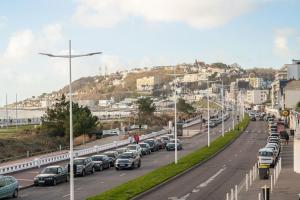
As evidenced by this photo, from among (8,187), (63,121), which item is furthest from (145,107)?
(8,187)

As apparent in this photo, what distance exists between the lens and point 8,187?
30438 mm

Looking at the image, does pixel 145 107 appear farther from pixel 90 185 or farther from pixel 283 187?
pixel 283 187

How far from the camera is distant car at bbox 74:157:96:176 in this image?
41.5 metres

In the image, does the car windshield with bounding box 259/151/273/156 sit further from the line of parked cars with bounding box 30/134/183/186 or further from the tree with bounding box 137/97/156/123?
the tree with bounding box 137/97/156/123

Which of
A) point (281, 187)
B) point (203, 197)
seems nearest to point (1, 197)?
point (203, 197)

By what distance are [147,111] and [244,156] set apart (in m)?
86.3

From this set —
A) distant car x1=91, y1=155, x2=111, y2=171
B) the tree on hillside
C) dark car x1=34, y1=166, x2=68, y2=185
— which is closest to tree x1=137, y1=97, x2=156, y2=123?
the tree on hillside

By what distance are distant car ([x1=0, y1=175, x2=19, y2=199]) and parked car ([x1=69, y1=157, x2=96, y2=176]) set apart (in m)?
9.73

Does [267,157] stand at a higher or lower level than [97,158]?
higher

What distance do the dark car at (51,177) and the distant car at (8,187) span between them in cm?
491

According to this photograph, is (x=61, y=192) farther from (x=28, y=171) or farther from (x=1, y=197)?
(x=28, y=171)

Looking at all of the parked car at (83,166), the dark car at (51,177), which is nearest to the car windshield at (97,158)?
the parked car at (83,166)

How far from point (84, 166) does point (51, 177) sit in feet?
19.6

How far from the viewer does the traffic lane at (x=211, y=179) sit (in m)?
30.7
